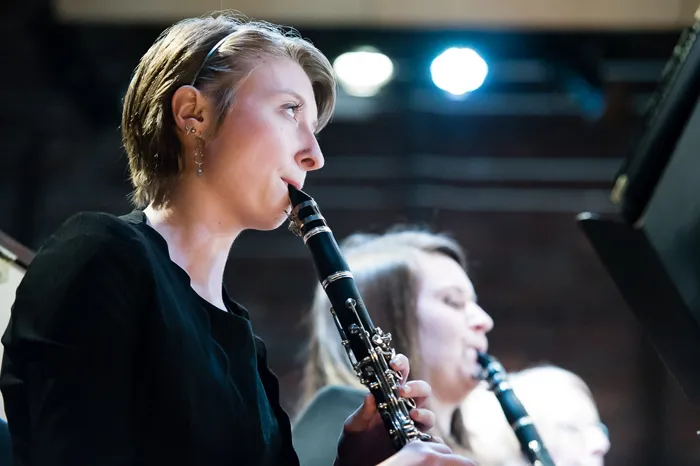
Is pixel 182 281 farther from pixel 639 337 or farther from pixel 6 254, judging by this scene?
pixel 639 337

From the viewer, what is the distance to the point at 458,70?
3246 mm

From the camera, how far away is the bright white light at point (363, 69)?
10.5ft

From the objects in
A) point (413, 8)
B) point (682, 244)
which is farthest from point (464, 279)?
point (682, 244)

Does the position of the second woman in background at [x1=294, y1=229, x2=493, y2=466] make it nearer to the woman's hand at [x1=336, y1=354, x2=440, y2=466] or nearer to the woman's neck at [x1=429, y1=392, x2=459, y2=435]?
the woman's neck at [x1=429, y1=392, x2=459, y2=435]

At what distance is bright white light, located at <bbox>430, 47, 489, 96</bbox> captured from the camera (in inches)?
125

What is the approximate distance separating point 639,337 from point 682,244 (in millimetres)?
2273

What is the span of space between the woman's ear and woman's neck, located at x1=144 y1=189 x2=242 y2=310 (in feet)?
0.32

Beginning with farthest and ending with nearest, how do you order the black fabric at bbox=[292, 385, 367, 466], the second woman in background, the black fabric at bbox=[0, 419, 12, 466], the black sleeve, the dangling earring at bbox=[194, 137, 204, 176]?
the second woman in background
the black fabric at bbox=[292, 385, 367, 466]
the dangling earring at bbox=[194, 137, 204, 176]
the black fabric at bbox=[0, 419, 12, 466]
the black sleeve

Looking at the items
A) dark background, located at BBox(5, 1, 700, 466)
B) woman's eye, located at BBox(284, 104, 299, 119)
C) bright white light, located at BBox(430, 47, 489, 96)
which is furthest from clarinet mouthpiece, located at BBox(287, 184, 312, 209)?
bright white light, located at BBox(430, 47, 489, 96)

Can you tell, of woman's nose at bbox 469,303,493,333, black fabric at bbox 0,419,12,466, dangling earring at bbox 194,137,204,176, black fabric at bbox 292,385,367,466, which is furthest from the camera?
woman's nose at bbox 469,303,493,333

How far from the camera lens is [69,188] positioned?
11.2 ft

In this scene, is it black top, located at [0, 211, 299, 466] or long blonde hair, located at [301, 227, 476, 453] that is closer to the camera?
black top, located at [0, 211, 299, 466]

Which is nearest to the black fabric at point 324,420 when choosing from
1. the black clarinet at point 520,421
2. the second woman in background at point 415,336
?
the second woman in background at point 415,336

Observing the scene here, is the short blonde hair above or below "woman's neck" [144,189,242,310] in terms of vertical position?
above
